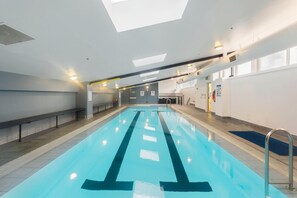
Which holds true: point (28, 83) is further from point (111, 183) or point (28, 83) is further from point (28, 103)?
point (111, 183)

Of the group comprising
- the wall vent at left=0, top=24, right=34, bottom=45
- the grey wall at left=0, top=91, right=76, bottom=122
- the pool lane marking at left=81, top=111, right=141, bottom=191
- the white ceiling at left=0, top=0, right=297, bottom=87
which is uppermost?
the white ceiling at left=0, top=0, right=297, bottom=87

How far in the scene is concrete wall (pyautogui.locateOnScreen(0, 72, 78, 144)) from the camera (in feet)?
13.0

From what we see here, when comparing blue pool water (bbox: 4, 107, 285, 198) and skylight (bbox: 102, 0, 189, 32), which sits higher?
skylight (bbox: 102, 0, 189, 32)

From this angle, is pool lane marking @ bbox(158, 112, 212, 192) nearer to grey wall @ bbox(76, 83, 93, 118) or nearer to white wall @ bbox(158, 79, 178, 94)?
grey wall @ bbox(76, 83, 93, 118)

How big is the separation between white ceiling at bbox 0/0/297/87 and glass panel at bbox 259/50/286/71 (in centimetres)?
128

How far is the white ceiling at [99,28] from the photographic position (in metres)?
1.98

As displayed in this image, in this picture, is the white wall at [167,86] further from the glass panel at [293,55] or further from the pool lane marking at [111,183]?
the pool lane marking at [111,183]

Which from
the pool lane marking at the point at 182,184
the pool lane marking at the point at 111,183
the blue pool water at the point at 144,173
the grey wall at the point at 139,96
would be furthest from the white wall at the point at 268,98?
the grey wall at the point at 139,96

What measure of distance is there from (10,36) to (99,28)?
110 centimetres

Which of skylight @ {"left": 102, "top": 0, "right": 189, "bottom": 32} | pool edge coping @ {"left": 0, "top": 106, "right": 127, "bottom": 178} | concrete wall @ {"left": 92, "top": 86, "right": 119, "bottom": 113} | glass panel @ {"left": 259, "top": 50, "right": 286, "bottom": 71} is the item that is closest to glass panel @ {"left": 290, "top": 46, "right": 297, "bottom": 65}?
glass panel @ {"left": 259, "top": 50, "right": 286, "bottom": 71}

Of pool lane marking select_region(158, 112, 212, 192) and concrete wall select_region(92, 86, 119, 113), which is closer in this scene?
pool lane marking select_region(158, 112, 212, 192)

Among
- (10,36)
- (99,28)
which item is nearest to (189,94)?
(99,28)

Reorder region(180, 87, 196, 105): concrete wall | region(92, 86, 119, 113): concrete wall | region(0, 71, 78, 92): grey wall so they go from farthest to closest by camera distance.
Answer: region(180, 87, 196, 105): concrete wall
region(92, 86, 119, 113): concrete wall
region(0, 71, 78, 92): grey wall

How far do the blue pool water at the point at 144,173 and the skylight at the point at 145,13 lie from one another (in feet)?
7.62
